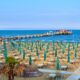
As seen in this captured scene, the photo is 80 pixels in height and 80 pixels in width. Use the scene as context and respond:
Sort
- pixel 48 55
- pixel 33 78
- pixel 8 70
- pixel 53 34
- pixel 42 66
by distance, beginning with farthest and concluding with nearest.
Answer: pixel 53 34
pixel 48 55
pixel 42 66
pixel 33 78
pixel 8 70

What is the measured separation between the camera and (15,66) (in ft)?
43.2

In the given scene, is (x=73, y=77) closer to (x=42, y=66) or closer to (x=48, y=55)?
(x=42, y=66)

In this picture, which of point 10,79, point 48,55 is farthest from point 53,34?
point 10,79

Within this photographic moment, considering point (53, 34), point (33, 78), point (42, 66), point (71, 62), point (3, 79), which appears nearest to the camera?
point (3, 79)

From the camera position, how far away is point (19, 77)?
52.1 ft

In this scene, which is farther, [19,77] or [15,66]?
[19,77]

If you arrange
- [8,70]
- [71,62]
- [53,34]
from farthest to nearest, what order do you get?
[53,34] < [71,62] < [8,70]

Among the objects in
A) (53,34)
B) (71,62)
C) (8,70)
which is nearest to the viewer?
(8,70)

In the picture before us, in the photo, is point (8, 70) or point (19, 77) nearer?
point (8, 70)

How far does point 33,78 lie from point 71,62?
7.73m

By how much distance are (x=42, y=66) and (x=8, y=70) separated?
293 inches

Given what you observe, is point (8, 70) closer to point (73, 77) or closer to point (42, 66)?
point (73, 77)

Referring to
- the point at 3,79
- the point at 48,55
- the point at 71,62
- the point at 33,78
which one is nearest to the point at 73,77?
the point at 33,78

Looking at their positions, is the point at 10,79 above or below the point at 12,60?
below
